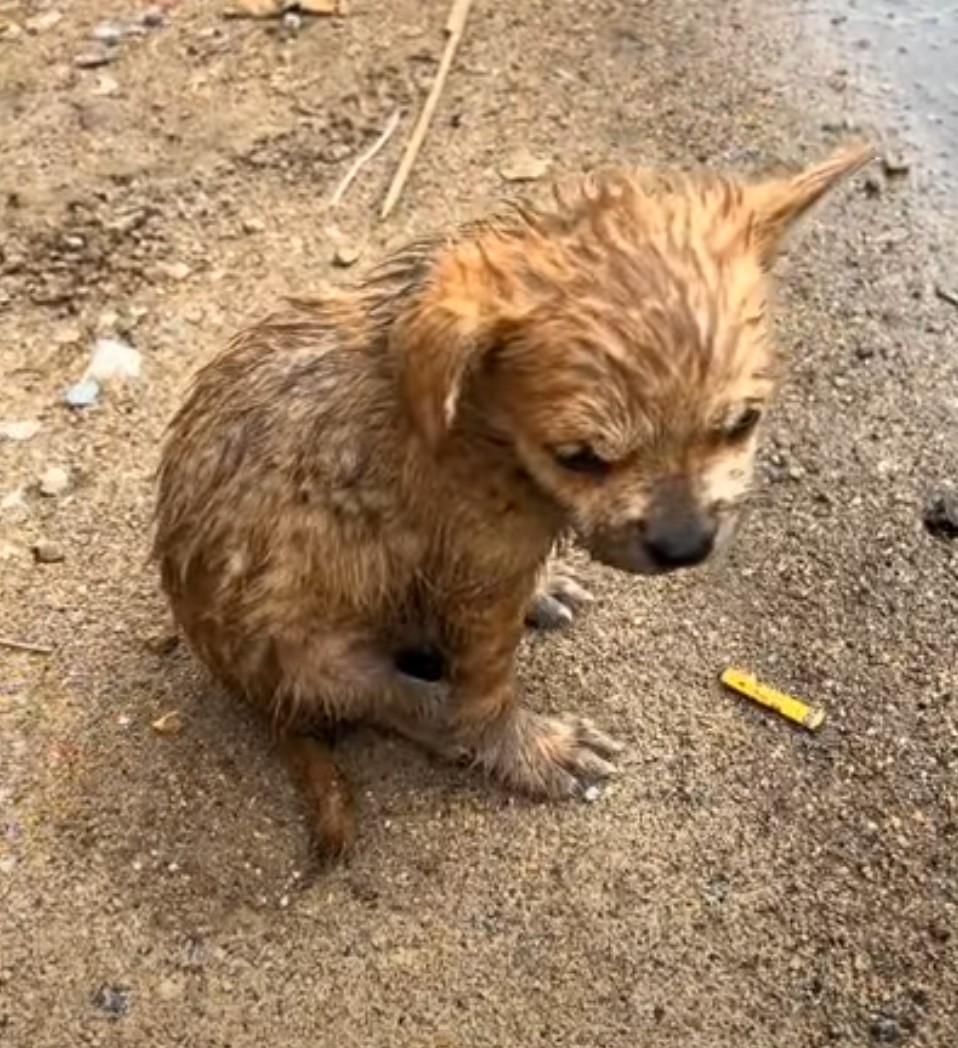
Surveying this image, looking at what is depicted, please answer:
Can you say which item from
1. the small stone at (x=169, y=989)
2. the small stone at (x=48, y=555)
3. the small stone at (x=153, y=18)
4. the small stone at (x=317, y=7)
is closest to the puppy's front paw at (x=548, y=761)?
the small stone at (x=169, y=989)

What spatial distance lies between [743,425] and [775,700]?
1.10 meters

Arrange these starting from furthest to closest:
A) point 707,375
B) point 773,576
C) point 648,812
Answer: point 773,576
point 648,812
point 707,375

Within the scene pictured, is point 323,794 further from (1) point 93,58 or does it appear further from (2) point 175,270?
(1) point 93,58

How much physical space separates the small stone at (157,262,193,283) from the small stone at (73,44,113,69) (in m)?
0.90

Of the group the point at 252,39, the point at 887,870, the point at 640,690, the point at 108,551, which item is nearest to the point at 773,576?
the point at 640,690

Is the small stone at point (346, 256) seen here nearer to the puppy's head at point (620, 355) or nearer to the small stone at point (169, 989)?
the puppy's head at point (620, 355)

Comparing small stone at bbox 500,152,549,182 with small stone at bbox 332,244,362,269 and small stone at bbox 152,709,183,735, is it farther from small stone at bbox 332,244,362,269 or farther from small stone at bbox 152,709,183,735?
small stone at bbox 152,709,183,735

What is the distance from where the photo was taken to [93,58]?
18.7ft

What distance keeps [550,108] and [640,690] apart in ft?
6.57

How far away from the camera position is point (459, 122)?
5512 millimetres

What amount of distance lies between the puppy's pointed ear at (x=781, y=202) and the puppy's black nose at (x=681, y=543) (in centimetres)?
50

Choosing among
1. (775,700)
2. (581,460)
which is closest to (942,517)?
(775,700)

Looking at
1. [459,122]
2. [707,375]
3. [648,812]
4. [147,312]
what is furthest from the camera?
[459,122]

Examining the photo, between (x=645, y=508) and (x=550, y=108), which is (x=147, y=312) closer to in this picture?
(x=550, y=108)
